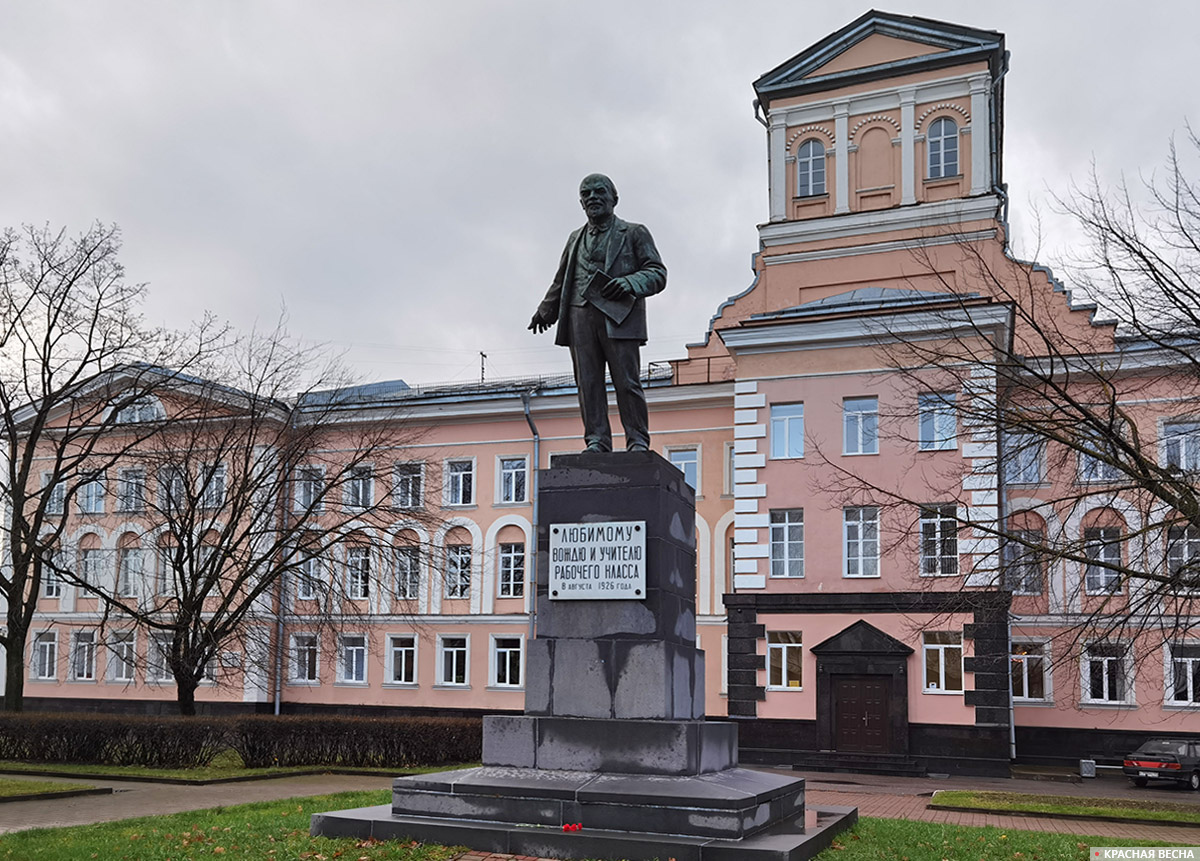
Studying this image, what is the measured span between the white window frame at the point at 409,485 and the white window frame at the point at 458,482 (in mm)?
1073

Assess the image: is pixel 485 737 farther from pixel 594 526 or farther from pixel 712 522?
pixel 712 522

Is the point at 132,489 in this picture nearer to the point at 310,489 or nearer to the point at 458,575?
the point at 310,489

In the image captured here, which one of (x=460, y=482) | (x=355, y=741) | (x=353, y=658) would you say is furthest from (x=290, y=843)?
(x=353, y=658)

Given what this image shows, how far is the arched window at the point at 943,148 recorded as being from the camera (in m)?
33.3

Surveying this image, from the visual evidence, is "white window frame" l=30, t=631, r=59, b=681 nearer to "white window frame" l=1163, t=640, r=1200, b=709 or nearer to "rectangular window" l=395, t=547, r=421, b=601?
"rectangular window" l=395, t=547, r=421, b=601

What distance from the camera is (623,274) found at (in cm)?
1112

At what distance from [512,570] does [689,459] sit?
6198 millimetres

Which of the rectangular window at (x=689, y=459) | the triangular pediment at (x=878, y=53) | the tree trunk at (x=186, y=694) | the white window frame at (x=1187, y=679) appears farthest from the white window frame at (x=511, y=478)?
the white window frame at (x=1187, y=679)

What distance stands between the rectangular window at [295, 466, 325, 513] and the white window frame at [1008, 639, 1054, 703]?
17.2 metres

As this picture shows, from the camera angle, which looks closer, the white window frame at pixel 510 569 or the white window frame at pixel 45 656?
the white window frame at pixel 510 569

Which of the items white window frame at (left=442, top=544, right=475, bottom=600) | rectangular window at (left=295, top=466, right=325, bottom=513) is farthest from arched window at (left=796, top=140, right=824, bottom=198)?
rectangular window at (left=295, top=466, right=325, bottom=513)

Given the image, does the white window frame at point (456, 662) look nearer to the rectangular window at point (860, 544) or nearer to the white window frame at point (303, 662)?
the white window frame at point (303, 662)

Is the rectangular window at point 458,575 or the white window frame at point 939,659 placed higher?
the rectangular window at point 458,575

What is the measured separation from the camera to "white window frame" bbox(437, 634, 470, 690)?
35.6m
